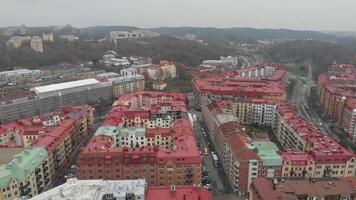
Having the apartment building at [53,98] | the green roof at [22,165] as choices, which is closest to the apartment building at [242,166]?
the green roof at [22,165]

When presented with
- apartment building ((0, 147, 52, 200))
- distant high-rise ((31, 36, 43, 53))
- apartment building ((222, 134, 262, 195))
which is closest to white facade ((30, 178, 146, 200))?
apartment building ((0, 147, 52, 200))

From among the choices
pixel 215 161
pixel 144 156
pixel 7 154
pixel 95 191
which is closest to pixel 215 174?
pixel 215 161

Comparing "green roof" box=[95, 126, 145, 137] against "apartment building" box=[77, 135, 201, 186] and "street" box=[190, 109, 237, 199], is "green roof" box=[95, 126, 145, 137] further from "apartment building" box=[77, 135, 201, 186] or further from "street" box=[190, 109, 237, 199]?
"street" box=[190, 109, 237, 199]

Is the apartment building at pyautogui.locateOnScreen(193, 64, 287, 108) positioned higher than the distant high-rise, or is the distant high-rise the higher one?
the distant high-rise

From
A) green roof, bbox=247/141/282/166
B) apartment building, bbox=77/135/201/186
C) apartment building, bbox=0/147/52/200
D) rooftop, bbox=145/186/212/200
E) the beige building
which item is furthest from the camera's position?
the beige building

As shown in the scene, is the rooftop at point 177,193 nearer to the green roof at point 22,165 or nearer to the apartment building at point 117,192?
the apartment building at point 117,192

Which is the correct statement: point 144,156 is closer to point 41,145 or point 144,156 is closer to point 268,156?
point 41,145
